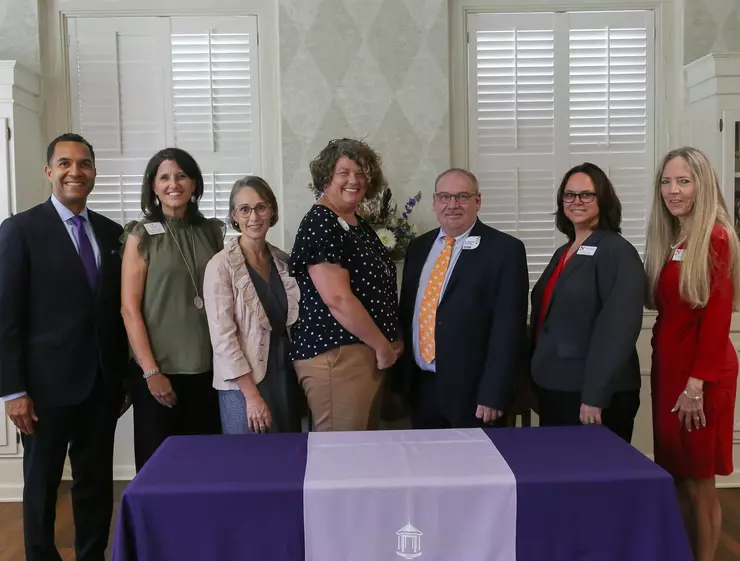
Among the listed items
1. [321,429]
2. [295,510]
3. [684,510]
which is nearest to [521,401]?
[684,510]

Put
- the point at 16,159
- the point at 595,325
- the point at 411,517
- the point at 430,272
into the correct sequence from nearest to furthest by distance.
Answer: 1. the point at 411,517
2. the point at 595,325
3. the point at 430,272
4. the point at 16,159

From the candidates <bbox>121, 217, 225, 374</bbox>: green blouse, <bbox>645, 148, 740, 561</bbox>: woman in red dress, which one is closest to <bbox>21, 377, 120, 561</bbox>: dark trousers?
<bbox>121, 217, 225, 374</bbox>: green blouse

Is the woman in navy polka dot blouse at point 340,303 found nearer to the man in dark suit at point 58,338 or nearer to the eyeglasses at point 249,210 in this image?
the eyeglasses at point 249,210

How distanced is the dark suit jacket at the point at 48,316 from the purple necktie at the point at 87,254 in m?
0.04

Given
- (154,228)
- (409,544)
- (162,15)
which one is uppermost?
(162,15)

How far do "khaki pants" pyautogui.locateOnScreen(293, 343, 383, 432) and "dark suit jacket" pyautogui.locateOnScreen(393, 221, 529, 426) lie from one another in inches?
11.9

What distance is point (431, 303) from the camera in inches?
90.8

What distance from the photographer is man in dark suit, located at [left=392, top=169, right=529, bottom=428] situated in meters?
2.21

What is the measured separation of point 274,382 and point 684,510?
1.54m

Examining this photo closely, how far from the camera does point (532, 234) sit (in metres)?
3.85

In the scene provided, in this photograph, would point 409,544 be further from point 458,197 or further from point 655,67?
point 655,67

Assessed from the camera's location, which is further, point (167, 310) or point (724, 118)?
point (724, 118)

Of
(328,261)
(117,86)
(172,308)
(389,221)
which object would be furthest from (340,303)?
(117,86)

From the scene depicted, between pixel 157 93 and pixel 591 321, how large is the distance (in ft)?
9.24
